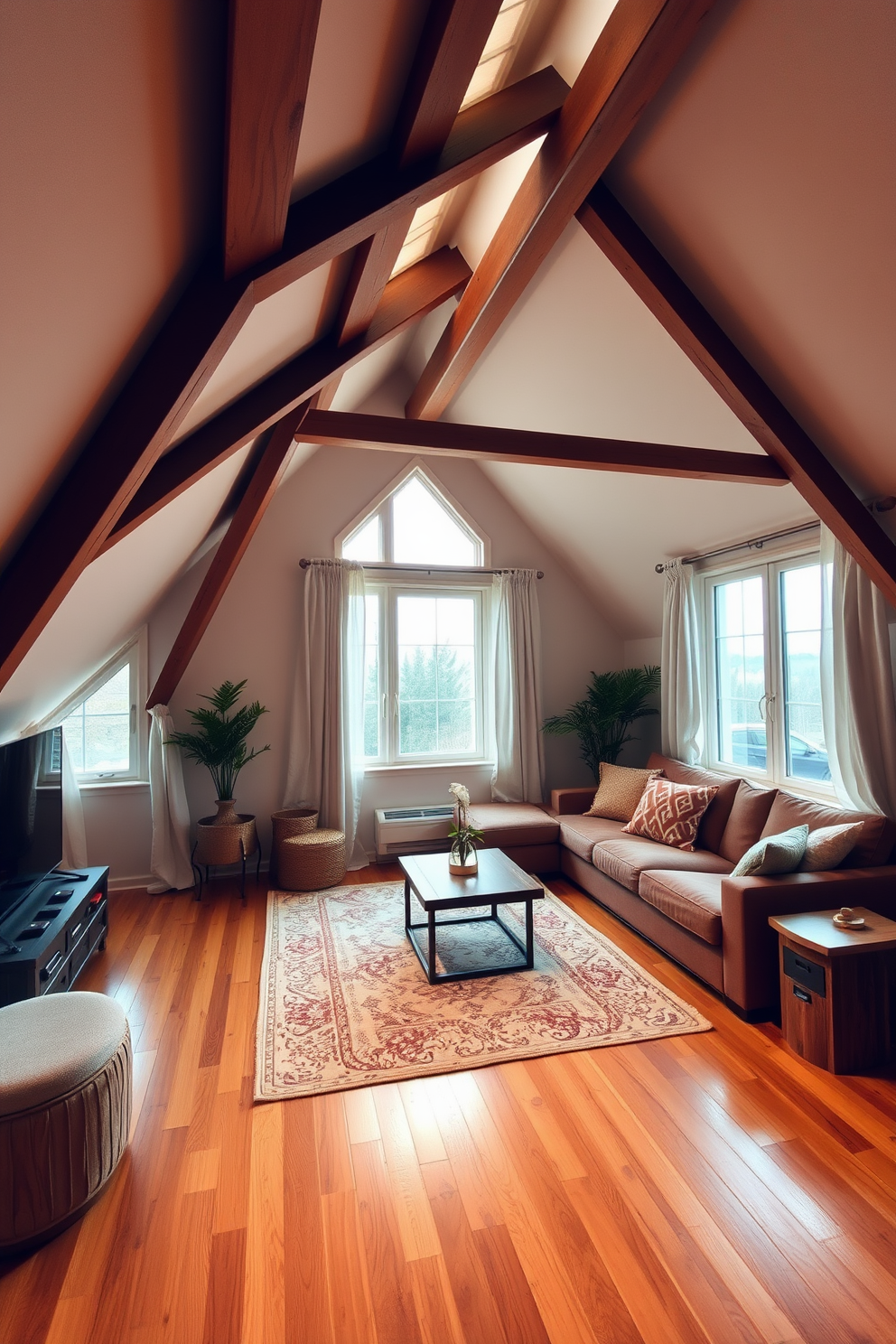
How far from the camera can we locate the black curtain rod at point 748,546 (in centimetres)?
358

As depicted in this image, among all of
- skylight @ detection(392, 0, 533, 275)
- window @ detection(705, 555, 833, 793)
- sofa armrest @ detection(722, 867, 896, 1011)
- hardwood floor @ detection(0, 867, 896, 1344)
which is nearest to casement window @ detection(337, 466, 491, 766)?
window @ detection(705, 555, 833, 793)

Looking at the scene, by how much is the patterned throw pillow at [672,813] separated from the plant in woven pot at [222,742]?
2.64m

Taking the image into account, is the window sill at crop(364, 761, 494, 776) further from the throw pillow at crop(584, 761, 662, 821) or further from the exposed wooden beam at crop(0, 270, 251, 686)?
the exposed wooden beam at crop(0, 270, 251, 686)

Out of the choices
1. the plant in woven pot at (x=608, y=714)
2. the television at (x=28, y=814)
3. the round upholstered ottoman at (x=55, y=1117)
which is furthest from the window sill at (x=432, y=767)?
the round upholstered ottoman at (x=55, y=1117)

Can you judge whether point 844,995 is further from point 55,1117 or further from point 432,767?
point 432,767

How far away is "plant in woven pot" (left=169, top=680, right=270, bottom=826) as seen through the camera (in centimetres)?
422

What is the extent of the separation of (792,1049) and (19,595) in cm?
310

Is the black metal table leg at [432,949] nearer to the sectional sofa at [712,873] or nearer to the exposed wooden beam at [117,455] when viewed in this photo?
the sectional sofa at [712,873]

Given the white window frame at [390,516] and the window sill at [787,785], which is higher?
the white window frame at [390,516]

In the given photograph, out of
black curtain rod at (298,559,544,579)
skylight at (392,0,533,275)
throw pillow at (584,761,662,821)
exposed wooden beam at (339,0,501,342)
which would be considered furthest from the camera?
black curtain rod at (298,559,544,579)

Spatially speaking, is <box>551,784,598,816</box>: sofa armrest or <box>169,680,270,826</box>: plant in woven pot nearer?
<box>169,680,270,826</box>: plant in woven pot

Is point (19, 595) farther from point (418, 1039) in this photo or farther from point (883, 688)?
point (883, 688)

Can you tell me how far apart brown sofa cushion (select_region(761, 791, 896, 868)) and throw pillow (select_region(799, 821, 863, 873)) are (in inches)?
2.2

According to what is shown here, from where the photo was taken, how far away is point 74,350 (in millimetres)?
1344
